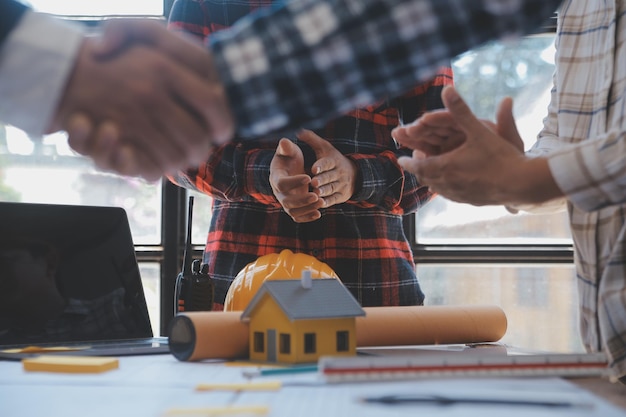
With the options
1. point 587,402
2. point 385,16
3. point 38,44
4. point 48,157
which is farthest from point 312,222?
point 48,157

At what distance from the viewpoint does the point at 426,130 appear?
1.11 m

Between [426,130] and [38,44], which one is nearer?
[38,44]

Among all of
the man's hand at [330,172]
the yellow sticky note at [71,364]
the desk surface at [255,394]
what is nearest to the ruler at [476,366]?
the desk surface at [255,394]

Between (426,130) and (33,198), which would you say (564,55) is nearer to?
(426,130)

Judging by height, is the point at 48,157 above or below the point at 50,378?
above

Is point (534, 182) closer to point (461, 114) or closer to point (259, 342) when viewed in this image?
point (461, 114)

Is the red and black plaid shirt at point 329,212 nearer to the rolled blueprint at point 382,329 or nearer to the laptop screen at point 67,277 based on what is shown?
the laptop screen at point 67,277

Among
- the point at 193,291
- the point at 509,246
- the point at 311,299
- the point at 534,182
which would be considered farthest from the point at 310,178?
the point at 509,246

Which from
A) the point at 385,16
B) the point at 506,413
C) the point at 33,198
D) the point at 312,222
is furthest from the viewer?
the point at 33,198

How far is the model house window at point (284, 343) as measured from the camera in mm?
1044

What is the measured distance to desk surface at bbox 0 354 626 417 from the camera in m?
0.76

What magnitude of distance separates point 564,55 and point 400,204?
2.22ft

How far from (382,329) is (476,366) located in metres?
0.30

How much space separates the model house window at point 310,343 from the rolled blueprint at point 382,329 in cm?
9
